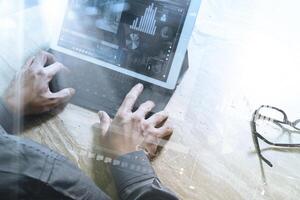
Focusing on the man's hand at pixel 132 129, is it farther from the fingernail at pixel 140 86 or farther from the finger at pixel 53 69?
the finger at pixel 53 69

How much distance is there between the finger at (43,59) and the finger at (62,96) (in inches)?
2.9

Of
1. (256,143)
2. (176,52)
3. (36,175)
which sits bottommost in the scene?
(36,175)

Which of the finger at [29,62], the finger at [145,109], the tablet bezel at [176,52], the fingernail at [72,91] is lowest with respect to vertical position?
the fingernail at [72,91]

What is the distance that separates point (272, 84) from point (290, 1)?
0.24 m

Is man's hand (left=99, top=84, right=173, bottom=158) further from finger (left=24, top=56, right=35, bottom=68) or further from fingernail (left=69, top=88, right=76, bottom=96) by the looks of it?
finger (left=24, top=56, right=35, bottom=68)

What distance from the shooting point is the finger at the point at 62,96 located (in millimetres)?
723

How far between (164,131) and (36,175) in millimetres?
262

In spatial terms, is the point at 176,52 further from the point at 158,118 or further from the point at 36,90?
the point at 36,90

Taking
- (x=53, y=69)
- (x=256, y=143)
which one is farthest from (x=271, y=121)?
(x=53, y=69)

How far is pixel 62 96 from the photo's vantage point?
73 cm

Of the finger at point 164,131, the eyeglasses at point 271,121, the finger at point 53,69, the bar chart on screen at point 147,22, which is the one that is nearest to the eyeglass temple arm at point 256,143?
the eyeglasses at point 271,121

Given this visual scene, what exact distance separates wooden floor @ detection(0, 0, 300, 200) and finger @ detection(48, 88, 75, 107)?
23 millimetres

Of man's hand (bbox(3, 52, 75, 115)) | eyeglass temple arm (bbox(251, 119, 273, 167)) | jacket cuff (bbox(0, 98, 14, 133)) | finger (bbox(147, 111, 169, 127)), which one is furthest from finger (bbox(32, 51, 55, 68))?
eyeglass temple arm (bbox(251, 119, 273, 167))

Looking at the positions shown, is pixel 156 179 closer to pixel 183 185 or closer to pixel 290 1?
pixel 183 185
